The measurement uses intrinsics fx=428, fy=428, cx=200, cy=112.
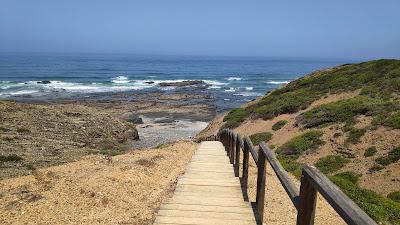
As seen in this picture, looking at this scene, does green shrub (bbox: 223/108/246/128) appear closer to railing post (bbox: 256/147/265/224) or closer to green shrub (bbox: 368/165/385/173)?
green shrub (bbox: 368/165/385/173)

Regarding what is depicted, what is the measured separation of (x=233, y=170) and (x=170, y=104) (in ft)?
130

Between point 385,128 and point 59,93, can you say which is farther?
point 59,93

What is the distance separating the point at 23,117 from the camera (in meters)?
23.8

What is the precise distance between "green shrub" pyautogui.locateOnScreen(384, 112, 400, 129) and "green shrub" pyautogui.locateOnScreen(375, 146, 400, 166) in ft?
6.54

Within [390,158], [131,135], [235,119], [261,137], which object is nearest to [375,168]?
[390,158]

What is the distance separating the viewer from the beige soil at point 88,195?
6.74 meters

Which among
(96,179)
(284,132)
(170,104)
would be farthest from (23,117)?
(170,104)

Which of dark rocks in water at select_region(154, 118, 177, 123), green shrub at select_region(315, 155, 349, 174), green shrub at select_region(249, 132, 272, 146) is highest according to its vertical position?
green shrub at select_region(315, 155, 349, 174)

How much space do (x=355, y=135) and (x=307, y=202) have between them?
44.7ft

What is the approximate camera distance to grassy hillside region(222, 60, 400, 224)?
12498 mm

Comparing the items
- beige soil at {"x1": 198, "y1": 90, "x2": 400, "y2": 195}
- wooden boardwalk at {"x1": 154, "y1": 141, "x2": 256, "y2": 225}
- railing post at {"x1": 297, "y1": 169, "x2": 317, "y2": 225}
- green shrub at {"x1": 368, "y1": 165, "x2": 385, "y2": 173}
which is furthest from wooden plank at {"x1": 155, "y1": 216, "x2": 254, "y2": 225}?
green shrub at {"x1": 368, "y1": 165, "x2": 385, "y2": 173}

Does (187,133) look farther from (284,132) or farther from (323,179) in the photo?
(323,179)

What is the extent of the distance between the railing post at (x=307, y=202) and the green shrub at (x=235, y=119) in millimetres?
23328

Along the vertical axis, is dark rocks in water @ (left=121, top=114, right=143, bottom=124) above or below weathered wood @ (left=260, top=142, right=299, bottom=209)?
below
